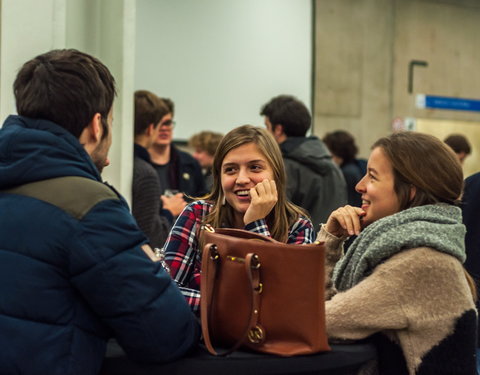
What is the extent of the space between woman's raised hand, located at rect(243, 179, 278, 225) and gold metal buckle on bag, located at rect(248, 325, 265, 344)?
0.55 meters

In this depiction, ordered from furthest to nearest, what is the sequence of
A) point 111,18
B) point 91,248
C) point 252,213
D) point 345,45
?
1. point 345,45
2. point 111,18
3. point 252,213
4. point 91,248

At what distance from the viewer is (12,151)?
5.56 ft

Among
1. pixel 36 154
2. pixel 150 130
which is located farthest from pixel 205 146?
pixel 36 154

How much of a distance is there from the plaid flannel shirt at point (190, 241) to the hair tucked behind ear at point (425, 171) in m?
0.43

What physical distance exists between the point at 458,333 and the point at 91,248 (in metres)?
0.96

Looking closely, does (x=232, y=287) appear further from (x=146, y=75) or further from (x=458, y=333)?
(x=146, y=75)

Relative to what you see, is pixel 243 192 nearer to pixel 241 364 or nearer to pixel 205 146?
pixel 241 364

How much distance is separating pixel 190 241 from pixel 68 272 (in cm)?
73

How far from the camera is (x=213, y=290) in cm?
181

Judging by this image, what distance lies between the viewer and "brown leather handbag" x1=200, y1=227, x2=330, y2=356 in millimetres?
1691

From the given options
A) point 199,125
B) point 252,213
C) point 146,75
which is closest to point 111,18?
point 252,213

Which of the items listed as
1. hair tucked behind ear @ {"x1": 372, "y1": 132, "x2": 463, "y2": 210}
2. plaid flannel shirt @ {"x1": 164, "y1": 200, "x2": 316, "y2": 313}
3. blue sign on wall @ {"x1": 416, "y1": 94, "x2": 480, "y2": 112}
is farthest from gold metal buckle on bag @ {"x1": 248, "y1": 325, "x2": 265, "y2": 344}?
blue sign on wall @ {"x1": 416, "y1": 94, "x2": 480, "y2": 112}

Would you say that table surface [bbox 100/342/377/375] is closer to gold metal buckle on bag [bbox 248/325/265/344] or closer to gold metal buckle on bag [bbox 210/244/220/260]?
gold metal buckle on bag [bbox 248/325/265/344]

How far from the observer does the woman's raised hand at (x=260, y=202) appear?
2229 mm
